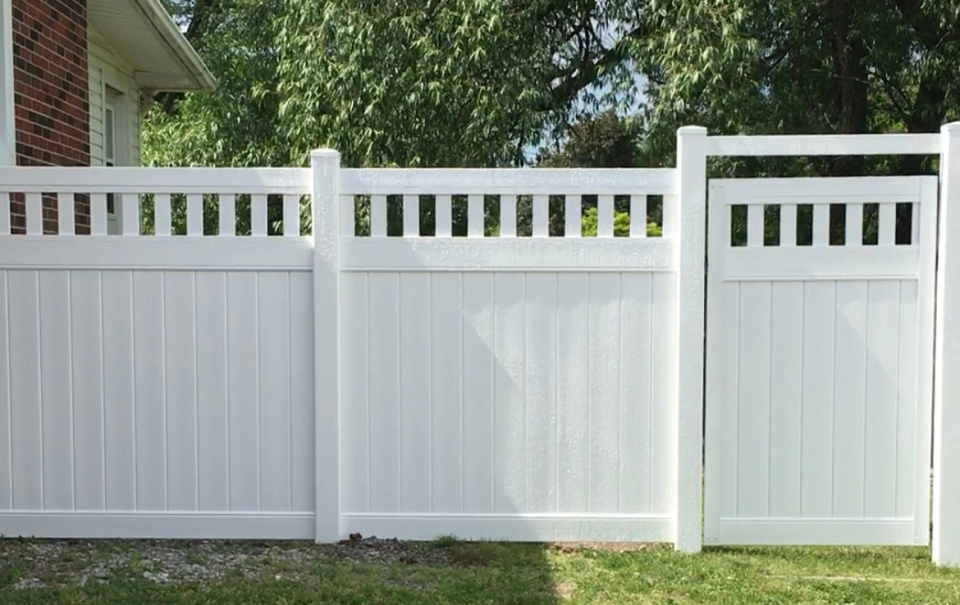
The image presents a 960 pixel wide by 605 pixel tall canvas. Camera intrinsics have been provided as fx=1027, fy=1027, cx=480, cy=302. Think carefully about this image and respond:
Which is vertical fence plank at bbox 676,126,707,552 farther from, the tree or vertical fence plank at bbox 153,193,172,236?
the tree

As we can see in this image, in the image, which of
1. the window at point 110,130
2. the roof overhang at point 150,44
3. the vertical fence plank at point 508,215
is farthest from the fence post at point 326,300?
the window at point 110,130

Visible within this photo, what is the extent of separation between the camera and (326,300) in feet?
15.3

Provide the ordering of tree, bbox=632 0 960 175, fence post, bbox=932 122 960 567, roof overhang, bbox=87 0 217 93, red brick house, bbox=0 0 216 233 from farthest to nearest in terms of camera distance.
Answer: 1. tree, bbox=632 0 960 175
2. roof overhang, bbox=87 0 217 93
3. red brick house, bbox=0 0 216 233
4. fence post, bbox=932 122 960 567

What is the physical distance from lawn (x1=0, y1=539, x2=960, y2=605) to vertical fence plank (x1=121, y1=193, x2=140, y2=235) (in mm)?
1460

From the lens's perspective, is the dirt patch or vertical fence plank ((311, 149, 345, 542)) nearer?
the dirt patch

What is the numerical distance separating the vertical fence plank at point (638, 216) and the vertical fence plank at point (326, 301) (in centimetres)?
134

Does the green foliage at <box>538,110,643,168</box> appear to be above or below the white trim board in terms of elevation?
above

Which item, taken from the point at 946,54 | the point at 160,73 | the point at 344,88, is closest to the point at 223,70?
the point at 344,88

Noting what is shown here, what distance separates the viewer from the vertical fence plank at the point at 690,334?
457 centimetres

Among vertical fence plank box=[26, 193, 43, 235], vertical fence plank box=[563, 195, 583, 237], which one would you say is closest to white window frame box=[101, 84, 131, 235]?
vertical fence plank box=[26, 193, 43, 235]

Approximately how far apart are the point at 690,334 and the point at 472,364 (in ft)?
3.27

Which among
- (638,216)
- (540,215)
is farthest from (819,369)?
(540,215)

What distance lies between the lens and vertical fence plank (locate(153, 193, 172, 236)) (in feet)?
15.4

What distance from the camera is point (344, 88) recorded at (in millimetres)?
11594
